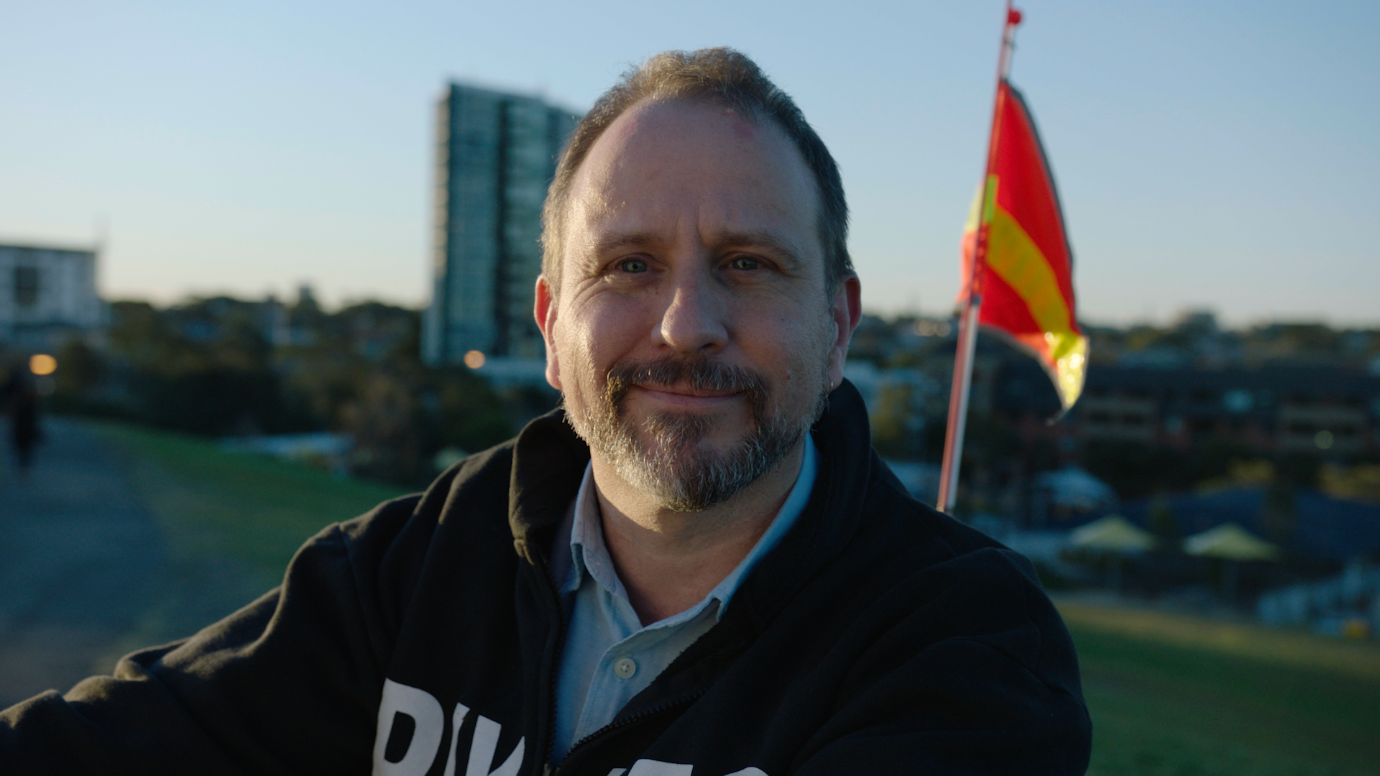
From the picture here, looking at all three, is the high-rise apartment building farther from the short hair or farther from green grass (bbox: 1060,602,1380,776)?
the short hair

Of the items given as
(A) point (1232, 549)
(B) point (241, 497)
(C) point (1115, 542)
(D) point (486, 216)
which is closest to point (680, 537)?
(B) point (241, 497)

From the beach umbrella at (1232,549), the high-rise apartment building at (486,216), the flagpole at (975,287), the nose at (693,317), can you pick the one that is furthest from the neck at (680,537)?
the high-rise apartment building at (486,216)

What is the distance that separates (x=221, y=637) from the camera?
1.69m

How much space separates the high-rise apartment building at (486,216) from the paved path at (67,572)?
38.5m

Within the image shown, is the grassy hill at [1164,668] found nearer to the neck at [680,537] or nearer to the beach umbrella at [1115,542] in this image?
the neck at [680,537]

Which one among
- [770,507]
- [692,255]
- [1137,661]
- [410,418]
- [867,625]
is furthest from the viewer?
[410,418]

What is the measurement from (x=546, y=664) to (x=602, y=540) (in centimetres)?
24

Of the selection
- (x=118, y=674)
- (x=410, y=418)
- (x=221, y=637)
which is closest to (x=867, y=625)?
(x=221, y=637)

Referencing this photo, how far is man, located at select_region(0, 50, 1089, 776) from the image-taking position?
4.36 feet

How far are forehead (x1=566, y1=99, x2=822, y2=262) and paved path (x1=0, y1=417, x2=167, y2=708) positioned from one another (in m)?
4.03

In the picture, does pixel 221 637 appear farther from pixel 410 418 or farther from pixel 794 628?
pixel 410 418

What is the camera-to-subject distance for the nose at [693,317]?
144 centimetres

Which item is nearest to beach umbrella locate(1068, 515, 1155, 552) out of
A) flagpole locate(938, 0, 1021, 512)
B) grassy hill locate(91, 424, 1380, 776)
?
grassy hill locate(91, 424, 1380, 776)

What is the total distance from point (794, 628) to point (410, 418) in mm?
37484
